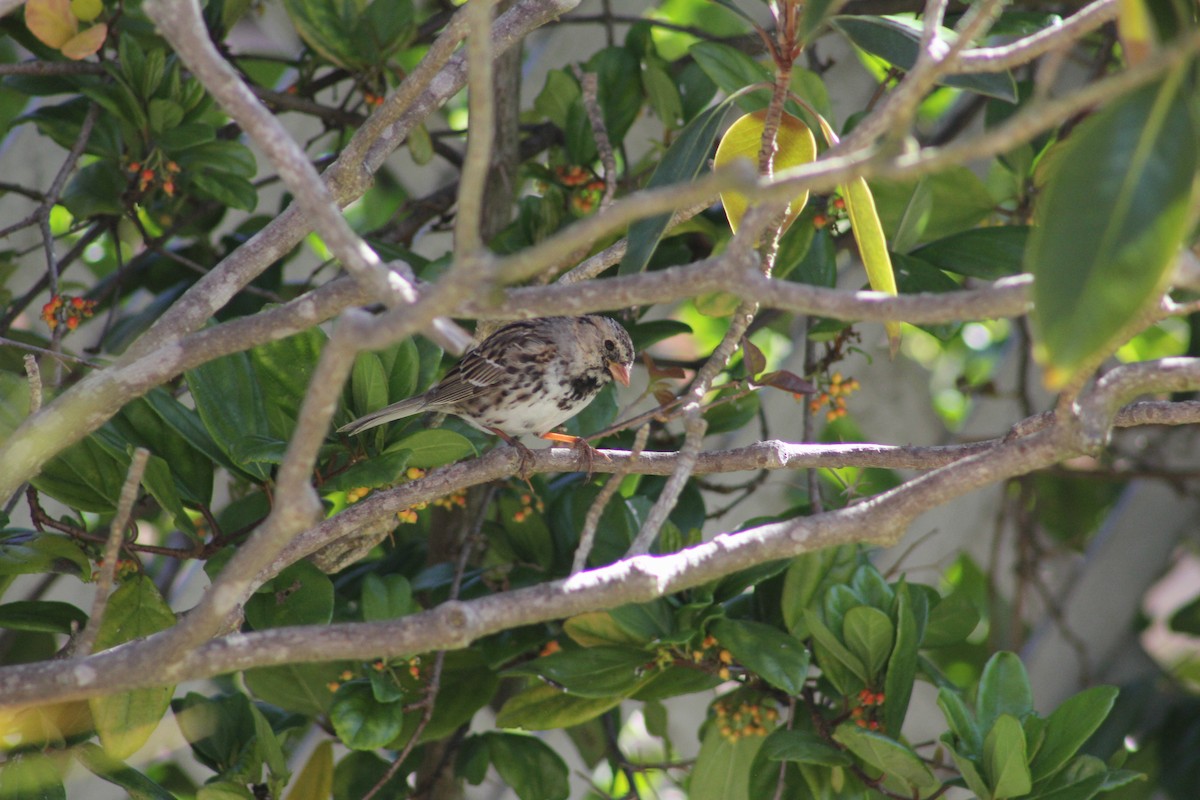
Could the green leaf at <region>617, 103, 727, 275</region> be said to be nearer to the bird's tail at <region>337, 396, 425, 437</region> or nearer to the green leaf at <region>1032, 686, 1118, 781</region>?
the bird's tail at <region>337, 396, 425, 437</region>

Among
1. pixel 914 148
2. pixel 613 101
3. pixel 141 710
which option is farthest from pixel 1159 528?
pixel 141 710

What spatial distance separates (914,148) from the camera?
52.2 inches

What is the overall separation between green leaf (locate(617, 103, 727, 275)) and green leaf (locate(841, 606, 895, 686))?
0.61m

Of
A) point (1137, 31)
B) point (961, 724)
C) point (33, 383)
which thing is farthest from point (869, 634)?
point (33, 383)

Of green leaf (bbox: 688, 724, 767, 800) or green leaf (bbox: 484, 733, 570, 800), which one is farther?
Result: green leaf (bbox: 484, 733, 570, 800)

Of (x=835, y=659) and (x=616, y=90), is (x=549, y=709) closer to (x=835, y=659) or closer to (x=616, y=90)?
(x=835, y=659)

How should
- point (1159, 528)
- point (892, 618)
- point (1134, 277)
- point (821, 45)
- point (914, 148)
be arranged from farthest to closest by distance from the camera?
point (1159, 528) → point (821, 45) → point (892, 618) → point (914, 148) → point (1134, 277)

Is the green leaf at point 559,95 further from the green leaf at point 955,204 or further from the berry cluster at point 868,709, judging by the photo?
the berry cluster at point 868,709

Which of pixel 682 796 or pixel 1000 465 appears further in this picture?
pixel 682 796

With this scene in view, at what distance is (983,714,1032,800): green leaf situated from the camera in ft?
4.69

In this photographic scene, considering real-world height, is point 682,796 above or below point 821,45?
below

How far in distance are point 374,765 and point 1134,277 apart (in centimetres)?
153

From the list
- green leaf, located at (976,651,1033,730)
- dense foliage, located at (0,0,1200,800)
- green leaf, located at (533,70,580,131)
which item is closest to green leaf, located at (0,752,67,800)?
dense foliage, located at (0,0,1200,800)

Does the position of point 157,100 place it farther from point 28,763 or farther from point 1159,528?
point 1159,528
